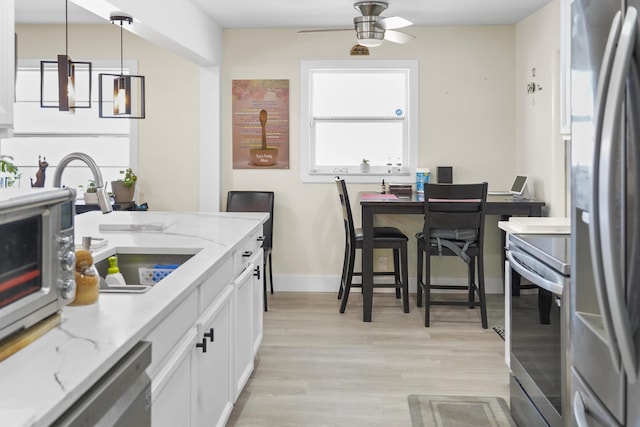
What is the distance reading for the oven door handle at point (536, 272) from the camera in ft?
6.74

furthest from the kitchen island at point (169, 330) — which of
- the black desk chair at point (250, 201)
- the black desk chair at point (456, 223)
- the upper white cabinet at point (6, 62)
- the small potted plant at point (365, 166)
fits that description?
the small potted plant at point (365, 166)

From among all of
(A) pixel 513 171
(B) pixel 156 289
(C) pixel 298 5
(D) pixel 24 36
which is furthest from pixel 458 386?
(D) pixel 24 36

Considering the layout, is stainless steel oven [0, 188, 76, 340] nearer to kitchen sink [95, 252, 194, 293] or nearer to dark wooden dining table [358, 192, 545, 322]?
kitchen sink [95, 252, 194, 293]

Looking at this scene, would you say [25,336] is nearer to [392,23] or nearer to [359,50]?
[392,23]

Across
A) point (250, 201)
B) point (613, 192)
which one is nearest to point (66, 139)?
point (250, 201)

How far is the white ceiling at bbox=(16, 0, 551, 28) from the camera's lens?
4.54 meters

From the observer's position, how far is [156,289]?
5.58ft

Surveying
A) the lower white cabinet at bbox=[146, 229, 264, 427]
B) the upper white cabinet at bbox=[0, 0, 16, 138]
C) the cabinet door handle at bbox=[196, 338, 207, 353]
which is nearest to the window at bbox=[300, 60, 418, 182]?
the lower white cabinet at bbox=[146, 229, 264, 427]

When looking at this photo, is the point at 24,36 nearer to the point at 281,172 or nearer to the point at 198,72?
the point at 198,72

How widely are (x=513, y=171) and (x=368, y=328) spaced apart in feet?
6.97

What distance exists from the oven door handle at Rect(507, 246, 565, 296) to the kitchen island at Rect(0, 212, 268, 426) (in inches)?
47.5

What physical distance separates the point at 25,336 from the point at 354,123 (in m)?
4.50

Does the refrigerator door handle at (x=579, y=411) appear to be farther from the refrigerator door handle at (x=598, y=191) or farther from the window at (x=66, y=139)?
the window at (x=66, y=139)

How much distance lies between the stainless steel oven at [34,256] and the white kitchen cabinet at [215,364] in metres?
0.75
